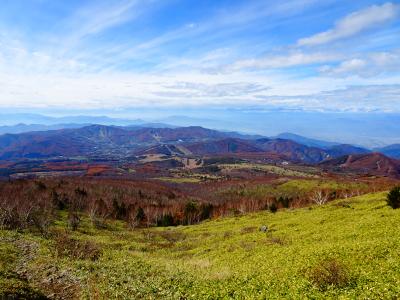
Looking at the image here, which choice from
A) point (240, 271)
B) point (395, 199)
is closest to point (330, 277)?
point (240, 271)

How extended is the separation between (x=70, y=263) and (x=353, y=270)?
91.5 ft

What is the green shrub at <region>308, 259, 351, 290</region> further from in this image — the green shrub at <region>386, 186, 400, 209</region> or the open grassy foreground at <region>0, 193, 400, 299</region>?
the green shrub at <region>386, 186, 400, 209</region>

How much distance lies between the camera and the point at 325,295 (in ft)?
74.9

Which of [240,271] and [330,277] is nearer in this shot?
[330,277]

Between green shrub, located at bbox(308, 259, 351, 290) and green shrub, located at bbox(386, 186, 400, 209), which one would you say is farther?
green shrub, located at bbox(386, 186, 400, 209)

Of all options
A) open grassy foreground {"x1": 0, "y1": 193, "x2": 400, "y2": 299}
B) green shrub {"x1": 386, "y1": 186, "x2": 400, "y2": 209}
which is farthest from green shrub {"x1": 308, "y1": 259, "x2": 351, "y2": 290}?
green shrub {"x1": 386, "y1": 186, "x2": 400, "y2": 209}

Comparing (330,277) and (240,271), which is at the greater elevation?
(330,277)

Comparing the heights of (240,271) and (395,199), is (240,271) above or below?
below

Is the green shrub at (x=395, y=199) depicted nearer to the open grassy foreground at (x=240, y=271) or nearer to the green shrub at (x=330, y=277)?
the open grassy foreground at (x=240, y=271)

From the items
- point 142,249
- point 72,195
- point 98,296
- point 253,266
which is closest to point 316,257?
point 253,266

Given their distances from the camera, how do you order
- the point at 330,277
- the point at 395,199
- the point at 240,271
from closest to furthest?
the point at 330,277 → the point at 240,271 → the point at 395,199

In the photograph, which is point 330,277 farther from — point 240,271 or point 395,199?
point 395,199

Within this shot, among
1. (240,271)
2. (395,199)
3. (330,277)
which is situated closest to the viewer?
(330,277)

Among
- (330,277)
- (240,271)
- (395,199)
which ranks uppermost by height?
(330,277)
